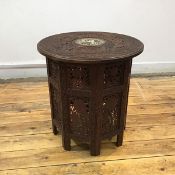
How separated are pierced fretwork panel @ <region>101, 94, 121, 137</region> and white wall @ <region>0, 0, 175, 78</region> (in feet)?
4.25

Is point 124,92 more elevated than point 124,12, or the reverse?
point 124,12

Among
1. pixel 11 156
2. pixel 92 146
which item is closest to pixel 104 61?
pixel 92 146

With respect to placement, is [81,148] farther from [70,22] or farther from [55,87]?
[70,22]

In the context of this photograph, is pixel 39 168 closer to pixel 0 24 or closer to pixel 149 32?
pixel 0 24

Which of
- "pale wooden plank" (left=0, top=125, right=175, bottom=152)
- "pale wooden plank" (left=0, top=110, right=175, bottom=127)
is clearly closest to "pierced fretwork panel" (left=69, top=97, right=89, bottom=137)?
"pale wooden plank" (left=0, top=125, right=175, bottom=152)

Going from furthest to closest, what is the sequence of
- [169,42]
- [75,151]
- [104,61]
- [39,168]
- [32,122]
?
[169,42] < [32,122] < [75,151] < [39,168] < [104,61]

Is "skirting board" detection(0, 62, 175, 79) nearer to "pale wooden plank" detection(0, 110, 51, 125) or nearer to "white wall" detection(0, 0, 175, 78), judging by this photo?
"white wall" detection(0, 0, 175, 78)

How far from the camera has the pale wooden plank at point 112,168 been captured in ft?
5.29

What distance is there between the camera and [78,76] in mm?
1526

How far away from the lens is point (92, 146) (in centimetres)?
173

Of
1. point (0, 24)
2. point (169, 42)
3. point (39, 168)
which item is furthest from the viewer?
point (169, 42)

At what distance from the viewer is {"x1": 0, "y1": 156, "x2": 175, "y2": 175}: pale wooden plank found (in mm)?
1612

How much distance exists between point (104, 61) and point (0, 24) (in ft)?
5.39

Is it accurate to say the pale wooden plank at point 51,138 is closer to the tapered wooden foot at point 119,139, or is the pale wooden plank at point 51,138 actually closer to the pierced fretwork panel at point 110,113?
the tapered wooden foot at point 119,139
